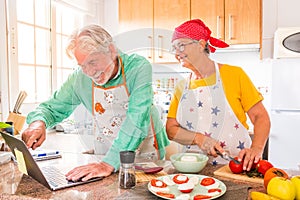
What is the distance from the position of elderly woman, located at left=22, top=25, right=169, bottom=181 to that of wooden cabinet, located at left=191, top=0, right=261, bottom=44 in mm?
1475

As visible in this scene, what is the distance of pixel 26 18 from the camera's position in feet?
8.10

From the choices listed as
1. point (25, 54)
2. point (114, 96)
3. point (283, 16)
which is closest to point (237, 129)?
point (114, 96)

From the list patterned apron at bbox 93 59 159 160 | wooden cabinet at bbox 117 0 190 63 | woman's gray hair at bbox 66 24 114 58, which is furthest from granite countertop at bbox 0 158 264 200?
wooden cabinet at bbox 117 0 190 63

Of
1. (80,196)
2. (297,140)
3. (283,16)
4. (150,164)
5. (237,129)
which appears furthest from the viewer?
(283,16)

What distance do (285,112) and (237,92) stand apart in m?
1.06

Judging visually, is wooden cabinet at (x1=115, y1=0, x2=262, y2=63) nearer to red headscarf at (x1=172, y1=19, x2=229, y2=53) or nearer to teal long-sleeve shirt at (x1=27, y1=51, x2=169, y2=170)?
red headscarf at (x1=172, y1=19, x2=229, y2=53)

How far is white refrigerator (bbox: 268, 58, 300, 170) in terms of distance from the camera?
7.56 ft

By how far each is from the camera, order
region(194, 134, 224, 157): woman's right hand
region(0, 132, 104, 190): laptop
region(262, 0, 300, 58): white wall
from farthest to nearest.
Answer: region(262, 0, 300, 58): white wall, region(194, 134, 224, 157): woman's right hand, region(0, 132, 104, 190): laptop

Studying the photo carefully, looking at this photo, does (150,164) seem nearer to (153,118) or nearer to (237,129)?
(153,118)

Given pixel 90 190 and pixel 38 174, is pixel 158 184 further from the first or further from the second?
pixel 38 174

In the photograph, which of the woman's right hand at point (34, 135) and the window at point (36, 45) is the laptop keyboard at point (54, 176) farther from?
the window at point (36, 45)

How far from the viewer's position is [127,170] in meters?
0.93

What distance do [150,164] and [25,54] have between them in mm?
1730

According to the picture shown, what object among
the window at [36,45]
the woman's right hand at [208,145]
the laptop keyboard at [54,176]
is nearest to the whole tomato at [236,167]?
the woman's right hand at [208,145]
